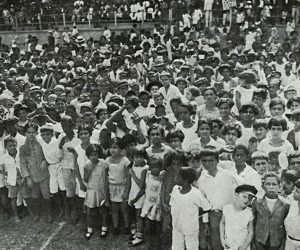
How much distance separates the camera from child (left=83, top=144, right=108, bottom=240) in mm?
6523

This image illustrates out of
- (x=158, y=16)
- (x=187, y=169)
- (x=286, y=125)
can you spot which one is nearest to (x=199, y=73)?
(x=286, y=125)

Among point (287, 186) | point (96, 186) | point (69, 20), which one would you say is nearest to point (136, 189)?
point (96, 186)

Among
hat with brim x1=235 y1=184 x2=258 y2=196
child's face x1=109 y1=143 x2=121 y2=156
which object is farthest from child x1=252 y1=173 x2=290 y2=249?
child's face x1=109 y1=143 x2=121 y2=156

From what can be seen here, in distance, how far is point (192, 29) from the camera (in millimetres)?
20453

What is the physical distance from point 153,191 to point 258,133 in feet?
5.89

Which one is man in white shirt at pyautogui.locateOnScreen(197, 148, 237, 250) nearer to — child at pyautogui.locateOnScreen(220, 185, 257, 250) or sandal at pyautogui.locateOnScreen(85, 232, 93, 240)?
child at pyautogui.locateOnScreen(220, 185, 257, 250)

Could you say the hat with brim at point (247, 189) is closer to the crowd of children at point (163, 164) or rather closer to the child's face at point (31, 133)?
the crowd of children at point (163, 164)

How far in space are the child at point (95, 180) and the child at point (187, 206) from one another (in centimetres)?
150

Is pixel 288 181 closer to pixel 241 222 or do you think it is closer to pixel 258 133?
pixel 241 222

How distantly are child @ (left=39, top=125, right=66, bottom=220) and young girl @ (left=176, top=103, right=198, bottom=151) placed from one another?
1972 millimetres

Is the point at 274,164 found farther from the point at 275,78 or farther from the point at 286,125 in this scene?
the point at 275,78

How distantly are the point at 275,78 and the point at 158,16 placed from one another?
1377cm

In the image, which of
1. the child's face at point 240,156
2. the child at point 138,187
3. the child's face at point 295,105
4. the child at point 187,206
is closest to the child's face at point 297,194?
the child's face at point 240,156

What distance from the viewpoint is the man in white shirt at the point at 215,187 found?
5445 millimetres
